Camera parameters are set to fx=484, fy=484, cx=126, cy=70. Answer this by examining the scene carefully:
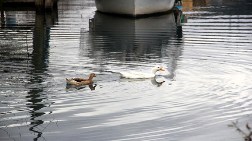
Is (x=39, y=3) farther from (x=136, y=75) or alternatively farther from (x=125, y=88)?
(x=125, y=88)

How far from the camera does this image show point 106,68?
19.7m

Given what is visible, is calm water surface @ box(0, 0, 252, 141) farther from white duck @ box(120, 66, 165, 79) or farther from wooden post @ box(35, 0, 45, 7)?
wooden post @ box(35, 0, 45, 7)

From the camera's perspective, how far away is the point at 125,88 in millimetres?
16312

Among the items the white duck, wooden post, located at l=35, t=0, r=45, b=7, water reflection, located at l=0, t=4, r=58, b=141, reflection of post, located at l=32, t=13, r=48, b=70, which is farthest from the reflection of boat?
wooden post, located at l=35, t=0, r=45, b=7

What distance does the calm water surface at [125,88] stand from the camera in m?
12.0

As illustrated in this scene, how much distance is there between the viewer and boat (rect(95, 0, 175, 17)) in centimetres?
4362

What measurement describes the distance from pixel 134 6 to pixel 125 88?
27775 mm

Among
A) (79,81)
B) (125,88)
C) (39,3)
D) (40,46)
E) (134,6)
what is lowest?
(125,88)

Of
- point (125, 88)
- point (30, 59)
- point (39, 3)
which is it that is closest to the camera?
point (125, 88)

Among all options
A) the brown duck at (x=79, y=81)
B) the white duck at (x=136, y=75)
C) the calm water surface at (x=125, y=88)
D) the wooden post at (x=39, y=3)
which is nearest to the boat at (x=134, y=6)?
the wooden post at (x=39, y=3)

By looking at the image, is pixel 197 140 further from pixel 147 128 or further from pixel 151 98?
pixel 151 98

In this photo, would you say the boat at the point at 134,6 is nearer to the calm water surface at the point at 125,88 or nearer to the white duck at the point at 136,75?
the calm water surface at the point at 125,88

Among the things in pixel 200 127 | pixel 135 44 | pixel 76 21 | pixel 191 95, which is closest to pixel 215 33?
pixel 135 44

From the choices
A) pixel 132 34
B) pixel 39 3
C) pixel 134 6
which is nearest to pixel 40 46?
pixel 132 34
